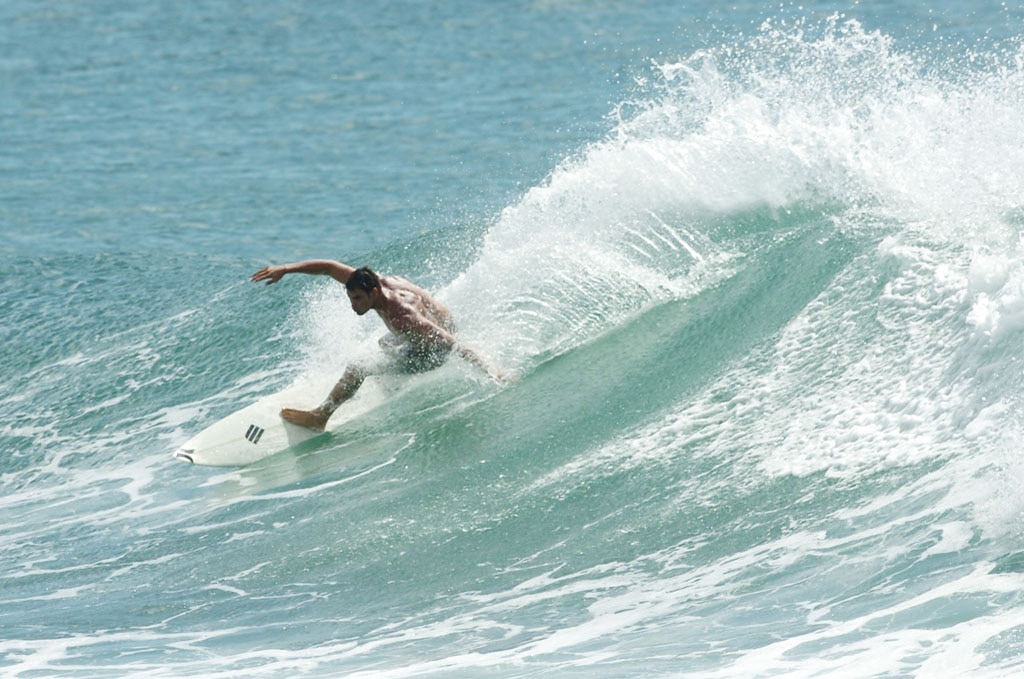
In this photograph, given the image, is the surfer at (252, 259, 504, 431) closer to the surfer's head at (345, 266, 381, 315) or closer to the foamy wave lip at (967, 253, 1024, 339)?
the surfer's head at (345, 266, 381, 315)

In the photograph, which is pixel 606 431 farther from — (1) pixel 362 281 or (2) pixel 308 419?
(2) pixel 308 419

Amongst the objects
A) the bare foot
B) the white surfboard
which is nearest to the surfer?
the bare foot

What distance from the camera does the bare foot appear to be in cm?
969

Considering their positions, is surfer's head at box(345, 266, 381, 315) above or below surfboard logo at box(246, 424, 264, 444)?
above

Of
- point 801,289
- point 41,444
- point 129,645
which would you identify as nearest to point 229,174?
point 41,444

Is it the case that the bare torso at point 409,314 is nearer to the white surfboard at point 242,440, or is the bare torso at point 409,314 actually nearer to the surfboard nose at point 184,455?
the white surfboard at point 242,440

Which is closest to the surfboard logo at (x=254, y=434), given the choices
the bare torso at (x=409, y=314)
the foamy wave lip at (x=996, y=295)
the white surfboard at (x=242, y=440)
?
the white surfboard at (x=242, y=440)

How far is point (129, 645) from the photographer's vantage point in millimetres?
7402

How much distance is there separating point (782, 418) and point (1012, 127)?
12.2ft

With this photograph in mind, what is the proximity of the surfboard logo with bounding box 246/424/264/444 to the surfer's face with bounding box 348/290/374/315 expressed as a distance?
1147 mm

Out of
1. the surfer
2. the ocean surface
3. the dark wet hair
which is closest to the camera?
the ocean surface

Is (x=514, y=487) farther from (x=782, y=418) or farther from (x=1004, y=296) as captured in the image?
(x=1004, y=296)

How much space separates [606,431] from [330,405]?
1.98 m

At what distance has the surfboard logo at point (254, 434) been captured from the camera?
31.8 feet
